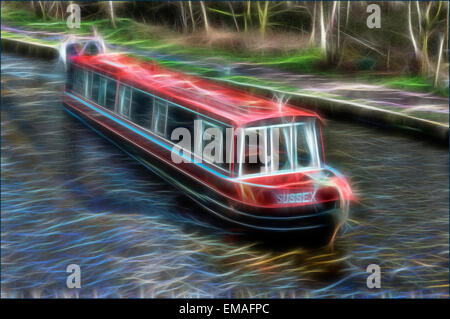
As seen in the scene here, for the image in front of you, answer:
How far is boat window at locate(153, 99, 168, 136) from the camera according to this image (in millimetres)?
4617

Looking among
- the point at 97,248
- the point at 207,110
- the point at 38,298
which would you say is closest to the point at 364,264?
the point at 207,110

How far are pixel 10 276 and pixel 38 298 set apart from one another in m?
0.33

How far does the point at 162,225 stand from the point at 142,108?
964 mm

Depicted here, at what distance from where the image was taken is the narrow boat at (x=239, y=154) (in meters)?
3.79

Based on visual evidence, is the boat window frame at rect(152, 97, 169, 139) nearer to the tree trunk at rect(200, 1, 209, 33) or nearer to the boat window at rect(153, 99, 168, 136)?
the boat window at rect(153, 99, 168, 136)

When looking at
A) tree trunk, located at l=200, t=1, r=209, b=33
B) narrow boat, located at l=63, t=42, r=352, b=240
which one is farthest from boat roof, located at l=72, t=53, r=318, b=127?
tree trunk, located at l=200, t=1, r=209, b=33

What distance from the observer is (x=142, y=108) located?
4887 millimetres

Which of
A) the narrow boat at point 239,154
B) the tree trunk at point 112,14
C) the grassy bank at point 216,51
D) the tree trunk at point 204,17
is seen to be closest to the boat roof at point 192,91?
the narrow boat at point 239,154

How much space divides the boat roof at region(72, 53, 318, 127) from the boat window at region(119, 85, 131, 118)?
60 mm

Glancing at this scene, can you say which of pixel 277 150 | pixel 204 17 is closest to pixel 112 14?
pixel 204 17
